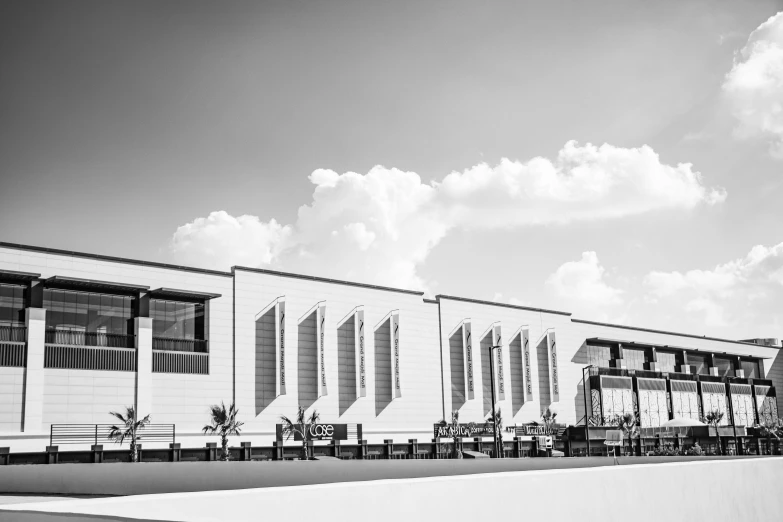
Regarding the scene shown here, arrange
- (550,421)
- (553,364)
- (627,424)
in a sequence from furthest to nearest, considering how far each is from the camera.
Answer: (553,364) → (627,424) → (550,421)

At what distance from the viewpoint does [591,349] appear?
87938 mm

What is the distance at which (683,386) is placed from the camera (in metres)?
95.4

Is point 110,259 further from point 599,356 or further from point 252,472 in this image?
point 599,356

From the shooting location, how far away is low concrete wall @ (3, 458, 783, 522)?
6629mm

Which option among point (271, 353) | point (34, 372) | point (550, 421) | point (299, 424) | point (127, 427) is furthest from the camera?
point (550, 421)

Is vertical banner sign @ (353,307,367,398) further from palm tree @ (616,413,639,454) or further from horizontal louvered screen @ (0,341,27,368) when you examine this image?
palm tree @ (616,413,639,454)

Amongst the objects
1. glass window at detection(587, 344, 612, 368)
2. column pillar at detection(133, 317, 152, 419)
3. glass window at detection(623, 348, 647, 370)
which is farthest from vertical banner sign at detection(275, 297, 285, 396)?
glass window at detection(623, 348, 647, 370)

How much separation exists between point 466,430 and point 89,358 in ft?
112

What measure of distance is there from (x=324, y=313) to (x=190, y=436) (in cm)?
1534

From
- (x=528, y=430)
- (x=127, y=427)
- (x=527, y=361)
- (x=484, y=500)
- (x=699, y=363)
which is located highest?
(x=699, y=363)

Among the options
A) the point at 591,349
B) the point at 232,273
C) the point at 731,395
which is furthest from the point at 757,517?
the point at 731,395

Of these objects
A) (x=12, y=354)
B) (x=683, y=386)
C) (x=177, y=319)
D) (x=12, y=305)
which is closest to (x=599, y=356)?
(x=683, y=386)

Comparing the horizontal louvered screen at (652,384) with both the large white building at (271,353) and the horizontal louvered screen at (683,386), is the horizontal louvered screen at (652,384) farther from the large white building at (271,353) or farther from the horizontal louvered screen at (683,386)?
the horizontal louvered screen at (683,386)

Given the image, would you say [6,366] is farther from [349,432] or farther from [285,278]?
[349,432]
